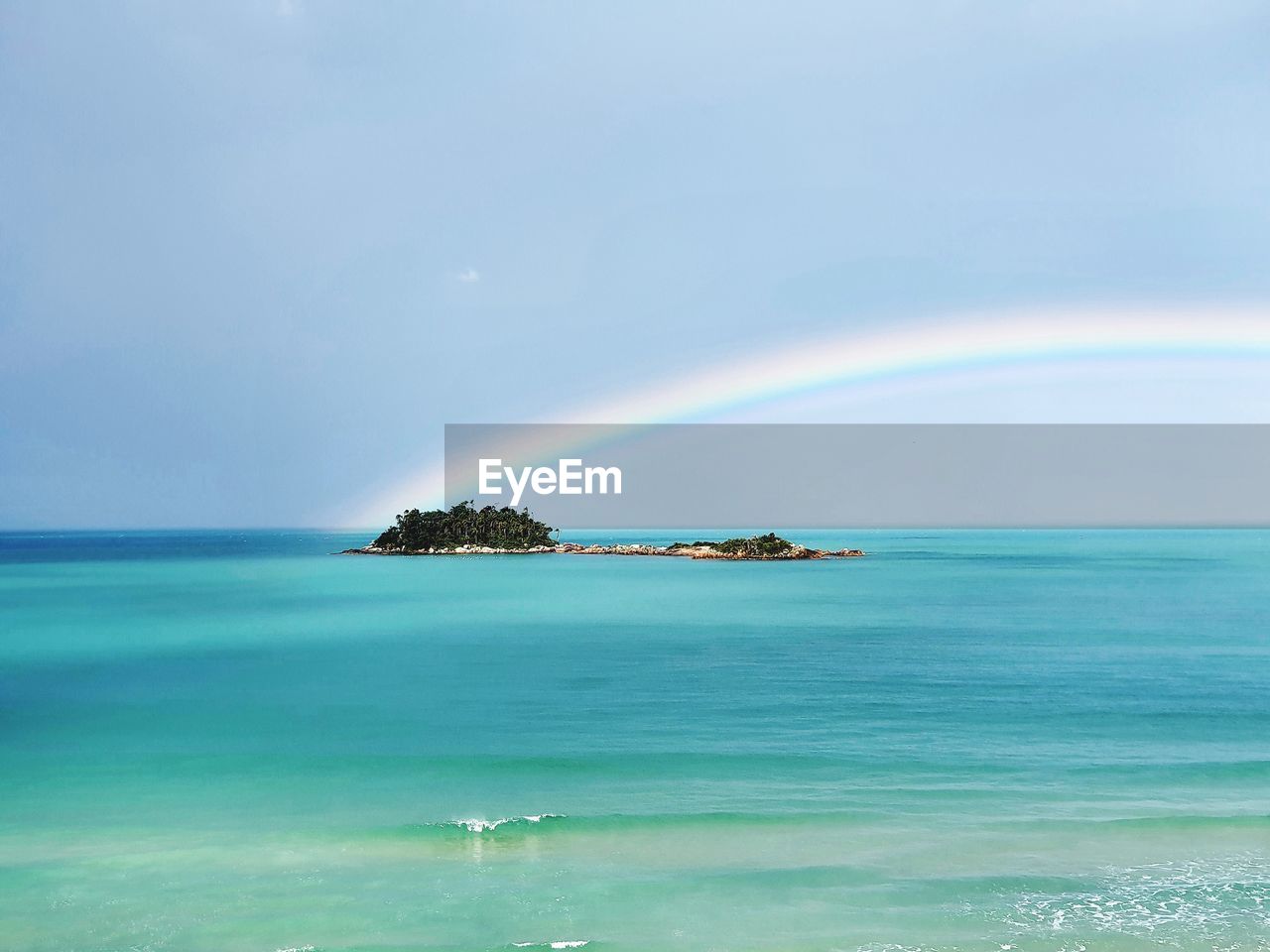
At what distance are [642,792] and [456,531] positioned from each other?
104412 mm

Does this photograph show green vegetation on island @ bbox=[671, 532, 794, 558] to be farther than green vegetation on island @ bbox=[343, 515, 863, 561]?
No

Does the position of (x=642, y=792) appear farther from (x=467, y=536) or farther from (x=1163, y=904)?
(x=467, y=536)

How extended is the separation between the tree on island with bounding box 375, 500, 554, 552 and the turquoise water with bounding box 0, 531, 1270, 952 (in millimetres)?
82285

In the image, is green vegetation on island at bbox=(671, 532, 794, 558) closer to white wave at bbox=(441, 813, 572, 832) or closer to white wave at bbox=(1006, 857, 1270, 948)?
white wave at bbox=(441, 813, 572, 832)

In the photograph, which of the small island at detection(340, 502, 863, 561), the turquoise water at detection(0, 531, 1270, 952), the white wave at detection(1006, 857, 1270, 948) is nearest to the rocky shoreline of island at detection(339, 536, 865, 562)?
the small island at detection(340, 502, 863, 561)

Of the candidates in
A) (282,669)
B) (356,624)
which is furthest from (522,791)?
(356,624)

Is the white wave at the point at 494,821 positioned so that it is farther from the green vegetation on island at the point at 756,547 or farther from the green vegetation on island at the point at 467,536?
the green vegetation on island at the point at 467,536

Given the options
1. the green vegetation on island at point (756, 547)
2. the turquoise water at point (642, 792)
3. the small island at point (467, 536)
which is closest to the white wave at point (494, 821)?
the turquoise water at point (642, 792)

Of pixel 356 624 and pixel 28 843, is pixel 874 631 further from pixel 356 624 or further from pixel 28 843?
pixel 28 843

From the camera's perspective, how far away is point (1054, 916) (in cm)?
875

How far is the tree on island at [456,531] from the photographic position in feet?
376

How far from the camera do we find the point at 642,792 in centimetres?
1283

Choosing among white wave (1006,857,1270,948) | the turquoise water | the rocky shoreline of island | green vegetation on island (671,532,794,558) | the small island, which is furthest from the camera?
the small island

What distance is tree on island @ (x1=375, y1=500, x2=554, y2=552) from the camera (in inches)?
4513
